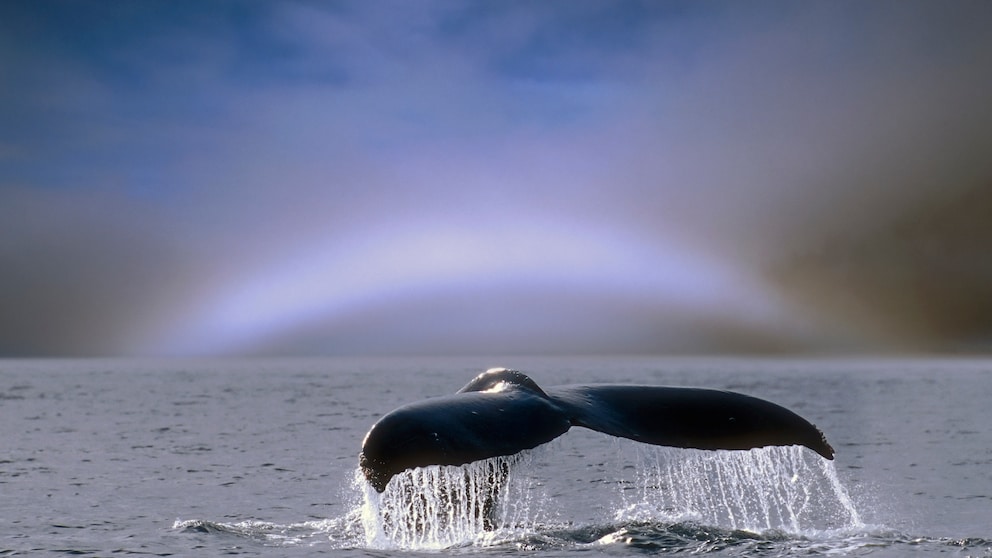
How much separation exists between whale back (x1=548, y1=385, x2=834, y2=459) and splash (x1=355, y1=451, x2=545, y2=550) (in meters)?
0.61

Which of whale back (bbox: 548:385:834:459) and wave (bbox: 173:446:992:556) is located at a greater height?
whale back (bbox: 548:385:834:459)

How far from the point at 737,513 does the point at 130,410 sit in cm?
3540

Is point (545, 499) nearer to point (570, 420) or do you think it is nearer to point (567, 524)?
point (567, 524)

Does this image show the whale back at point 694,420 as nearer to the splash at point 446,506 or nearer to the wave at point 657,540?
the splash at point 446,506

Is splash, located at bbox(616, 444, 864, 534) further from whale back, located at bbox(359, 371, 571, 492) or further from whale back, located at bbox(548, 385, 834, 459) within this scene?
whale back, located at bbox(359, 371, 571, 492)

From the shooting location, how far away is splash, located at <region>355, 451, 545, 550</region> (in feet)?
28.8

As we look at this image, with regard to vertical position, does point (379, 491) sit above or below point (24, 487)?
above

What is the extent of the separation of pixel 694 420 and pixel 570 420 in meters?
1.03

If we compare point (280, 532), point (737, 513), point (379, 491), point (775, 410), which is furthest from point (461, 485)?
point (737, 513)

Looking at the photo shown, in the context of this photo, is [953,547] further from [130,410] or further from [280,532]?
[130,410]

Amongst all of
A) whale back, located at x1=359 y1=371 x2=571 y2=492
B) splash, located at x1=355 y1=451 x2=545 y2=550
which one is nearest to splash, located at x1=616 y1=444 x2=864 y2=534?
splash, located at x1=355 y1=451 x2=545 y2=550

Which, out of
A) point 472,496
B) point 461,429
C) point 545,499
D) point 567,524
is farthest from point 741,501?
point 461,429

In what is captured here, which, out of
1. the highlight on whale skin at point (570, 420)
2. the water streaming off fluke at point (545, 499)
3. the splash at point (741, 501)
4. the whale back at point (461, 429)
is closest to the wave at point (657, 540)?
the water streaming off fluke at point (545, 499)

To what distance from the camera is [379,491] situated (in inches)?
233
